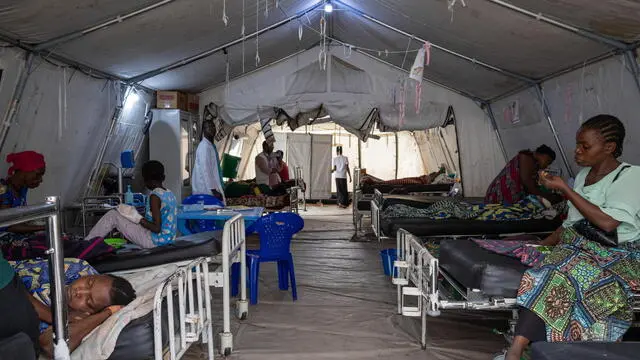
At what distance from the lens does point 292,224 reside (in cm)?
432

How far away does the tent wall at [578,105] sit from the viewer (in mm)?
4277

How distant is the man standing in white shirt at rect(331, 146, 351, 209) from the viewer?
12748 mm

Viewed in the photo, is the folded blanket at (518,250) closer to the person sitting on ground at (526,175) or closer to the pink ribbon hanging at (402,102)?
the person sitting on ground at (526,175)

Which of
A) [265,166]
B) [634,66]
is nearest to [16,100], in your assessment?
[634,66]

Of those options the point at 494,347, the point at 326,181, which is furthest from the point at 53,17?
the point at 326,181

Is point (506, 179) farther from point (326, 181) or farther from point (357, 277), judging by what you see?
point (326, 181)

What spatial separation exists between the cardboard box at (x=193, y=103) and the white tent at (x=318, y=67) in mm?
126

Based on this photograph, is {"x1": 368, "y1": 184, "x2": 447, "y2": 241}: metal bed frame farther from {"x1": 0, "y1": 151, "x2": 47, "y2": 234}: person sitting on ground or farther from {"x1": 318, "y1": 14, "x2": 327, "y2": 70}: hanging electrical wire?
{"x1": 0, "y1": 151, "x2": 47, "y2": 234}: person sitting on ground

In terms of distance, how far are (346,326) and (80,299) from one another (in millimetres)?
2052

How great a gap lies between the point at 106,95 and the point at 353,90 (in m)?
3.96

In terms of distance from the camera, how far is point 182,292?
2254mm

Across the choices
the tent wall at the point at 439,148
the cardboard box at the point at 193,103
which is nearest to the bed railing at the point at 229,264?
the cardboard box at the point at 193,103

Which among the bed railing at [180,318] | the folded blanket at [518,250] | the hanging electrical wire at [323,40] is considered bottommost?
the bed railing at [180,318]

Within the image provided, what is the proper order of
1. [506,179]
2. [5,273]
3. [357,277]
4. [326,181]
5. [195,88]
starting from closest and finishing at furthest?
[5,273] < [357,277] < [506,179] < [195,88] < [326,181]
